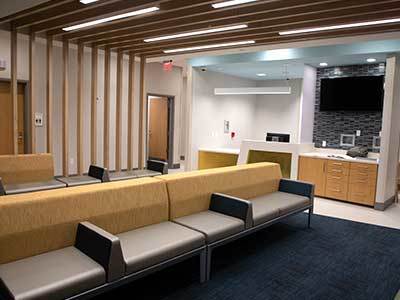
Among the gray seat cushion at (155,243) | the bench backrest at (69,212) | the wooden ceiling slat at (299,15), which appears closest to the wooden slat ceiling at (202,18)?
the wooden ceiling slat at (299,15)

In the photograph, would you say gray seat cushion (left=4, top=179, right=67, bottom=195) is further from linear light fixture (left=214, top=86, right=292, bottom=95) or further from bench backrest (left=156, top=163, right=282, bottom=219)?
linear light fixture (left=214, top=86, right=292, bottom=95)

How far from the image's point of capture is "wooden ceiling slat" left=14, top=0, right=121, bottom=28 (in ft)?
13.6

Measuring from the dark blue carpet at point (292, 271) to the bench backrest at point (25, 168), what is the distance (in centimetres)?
292

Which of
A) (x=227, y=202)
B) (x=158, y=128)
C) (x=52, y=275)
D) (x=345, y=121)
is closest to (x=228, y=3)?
(x=227, y=202)

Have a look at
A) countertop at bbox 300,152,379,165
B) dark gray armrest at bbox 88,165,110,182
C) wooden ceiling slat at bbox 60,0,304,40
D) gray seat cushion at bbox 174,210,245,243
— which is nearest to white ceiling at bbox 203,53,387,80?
countertop at bbox 300,152,379,165

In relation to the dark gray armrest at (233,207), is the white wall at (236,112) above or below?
above

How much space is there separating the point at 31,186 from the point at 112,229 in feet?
7.06

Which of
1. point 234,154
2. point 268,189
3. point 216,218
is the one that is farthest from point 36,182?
point 234,154

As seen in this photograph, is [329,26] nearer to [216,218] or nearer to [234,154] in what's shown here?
[216,218]

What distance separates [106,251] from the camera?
2422 mm

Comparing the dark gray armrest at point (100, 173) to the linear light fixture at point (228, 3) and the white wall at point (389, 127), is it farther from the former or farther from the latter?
the white wall at point (389, 127)

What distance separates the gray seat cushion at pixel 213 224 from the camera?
10.8 ft

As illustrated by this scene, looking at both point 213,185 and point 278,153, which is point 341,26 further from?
point 278,153

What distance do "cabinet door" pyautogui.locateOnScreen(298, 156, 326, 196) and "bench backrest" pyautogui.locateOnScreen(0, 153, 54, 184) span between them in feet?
15.8
